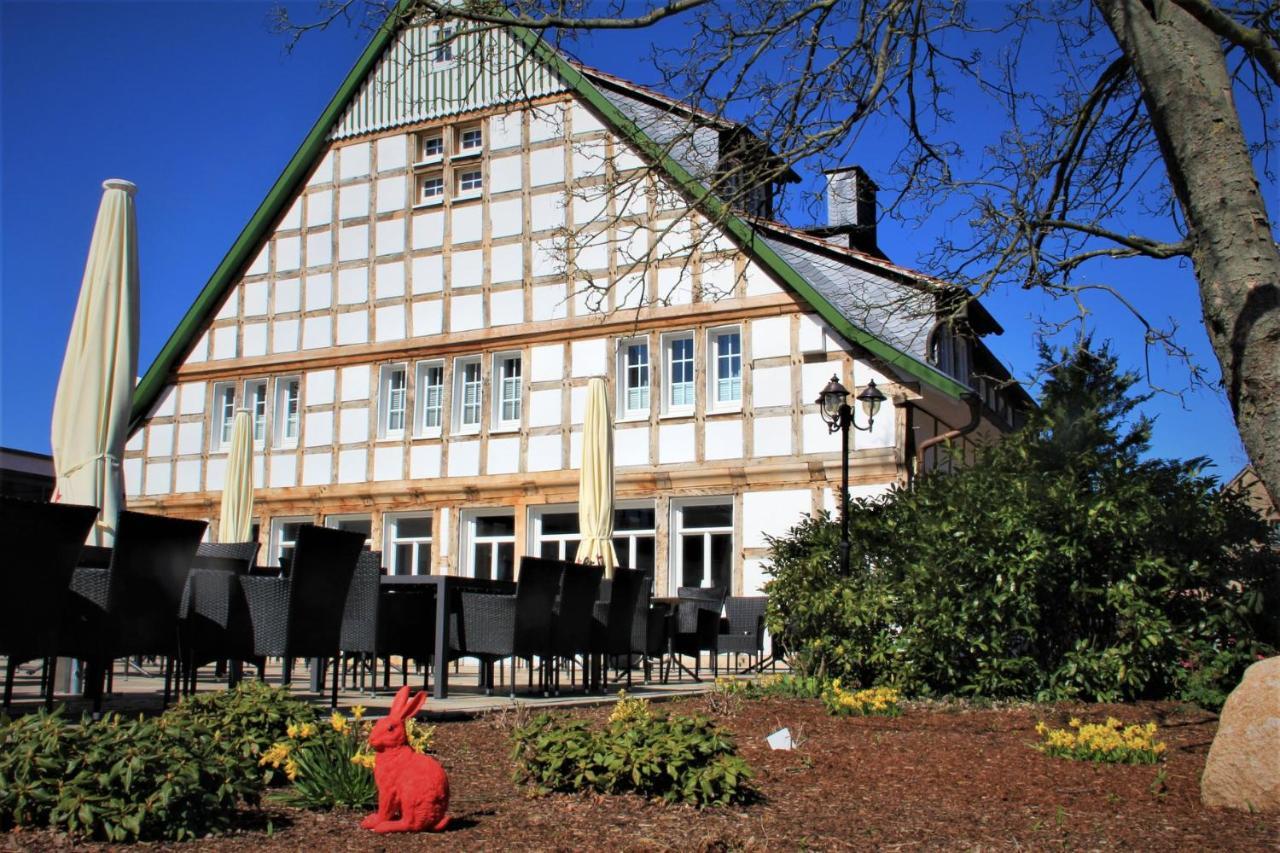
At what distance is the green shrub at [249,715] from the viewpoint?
3.69 m

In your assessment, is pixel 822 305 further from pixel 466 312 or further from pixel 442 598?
pixel 442 598

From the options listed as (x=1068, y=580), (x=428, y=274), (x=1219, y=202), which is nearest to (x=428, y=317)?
(x=428, y=274)

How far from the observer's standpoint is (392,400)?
57.4 ft

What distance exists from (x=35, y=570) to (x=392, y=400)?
1334 centimetres

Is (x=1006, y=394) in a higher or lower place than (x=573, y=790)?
higher

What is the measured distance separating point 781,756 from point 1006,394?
15961mm

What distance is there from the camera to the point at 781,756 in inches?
197

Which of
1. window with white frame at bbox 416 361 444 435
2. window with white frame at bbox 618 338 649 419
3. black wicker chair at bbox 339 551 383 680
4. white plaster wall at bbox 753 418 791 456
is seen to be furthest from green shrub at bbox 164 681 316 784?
window with white frame at bbox 416 361 444 435

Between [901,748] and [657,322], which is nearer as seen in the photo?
[901,748]

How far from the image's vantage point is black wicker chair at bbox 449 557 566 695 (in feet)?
22.6

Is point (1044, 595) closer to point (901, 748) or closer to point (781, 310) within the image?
point (901, 748)

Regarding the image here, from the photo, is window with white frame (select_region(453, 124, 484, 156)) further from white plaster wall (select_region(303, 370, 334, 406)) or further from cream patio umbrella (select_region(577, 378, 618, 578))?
cream patio umbrella (select_region(577, 378, 618, 578))

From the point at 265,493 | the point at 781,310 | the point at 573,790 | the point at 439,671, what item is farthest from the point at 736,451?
the point at 573,790

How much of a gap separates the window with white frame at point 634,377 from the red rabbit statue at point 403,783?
12.5 m
